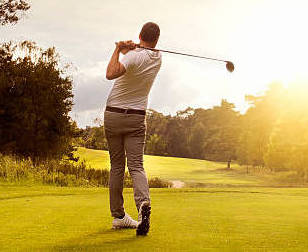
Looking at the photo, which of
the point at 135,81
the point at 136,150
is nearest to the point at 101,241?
the point at 136,150

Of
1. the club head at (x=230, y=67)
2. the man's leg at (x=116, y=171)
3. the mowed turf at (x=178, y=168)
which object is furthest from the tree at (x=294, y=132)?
the man's leg at (x=116, y=171)

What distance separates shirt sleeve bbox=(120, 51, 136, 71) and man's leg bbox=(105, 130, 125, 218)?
0.68 m

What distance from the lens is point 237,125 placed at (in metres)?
65.2

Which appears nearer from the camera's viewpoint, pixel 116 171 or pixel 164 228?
pixel 164 228

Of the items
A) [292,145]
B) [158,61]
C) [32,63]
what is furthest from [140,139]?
[292,145]

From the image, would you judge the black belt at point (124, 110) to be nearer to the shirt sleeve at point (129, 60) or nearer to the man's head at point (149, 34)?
the shirt sleeve at point (129, 60)

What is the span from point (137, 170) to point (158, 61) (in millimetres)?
1040

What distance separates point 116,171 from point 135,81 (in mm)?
920

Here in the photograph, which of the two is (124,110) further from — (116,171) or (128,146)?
(116,171)

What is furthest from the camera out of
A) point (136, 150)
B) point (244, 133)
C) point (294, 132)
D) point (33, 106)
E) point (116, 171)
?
point (244, 133)

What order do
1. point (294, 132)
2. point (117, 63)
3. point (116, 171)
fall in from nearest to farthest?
1. point (117, 63)
2. point (116, 171)
3. point (294, 132)

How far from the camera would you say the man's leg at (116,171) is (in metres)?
4.40

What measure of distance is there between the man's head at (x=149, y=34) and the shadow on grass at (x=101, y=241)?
5.74 ft

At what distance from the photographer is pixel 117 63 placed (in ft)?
13.2
